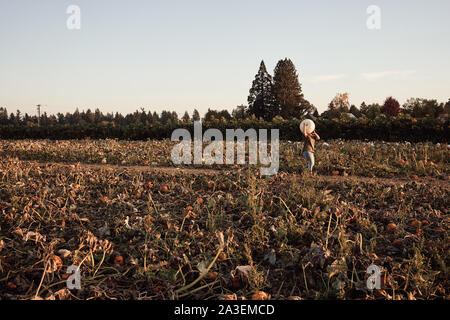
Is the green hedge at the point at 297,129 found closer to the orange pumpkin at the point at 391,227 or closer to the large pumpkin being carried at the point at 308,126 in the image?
the large pumpkin being carried at the point at 308,126

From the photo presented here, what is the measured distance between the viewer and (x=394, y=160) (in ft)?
27.4

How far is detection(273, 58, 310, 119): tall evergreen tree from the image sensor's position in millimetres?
43781

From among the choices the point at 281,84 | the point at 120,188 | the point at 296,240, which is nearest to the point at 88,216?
the point at 120,188

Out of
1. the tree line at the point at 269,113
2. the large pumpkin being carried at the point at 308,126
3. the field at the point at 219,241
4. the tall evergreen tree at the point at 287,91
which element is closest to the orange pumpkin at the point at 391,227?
the field at the point at 219,241

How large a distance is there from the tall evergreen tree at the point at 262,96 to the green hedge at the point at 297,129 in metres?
25.8

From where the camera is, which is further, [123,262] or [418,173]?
[418,173]

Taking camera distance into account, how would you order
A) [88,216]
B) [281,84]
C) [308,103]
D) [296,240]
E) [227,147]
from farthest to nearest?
[308,103] < [281,84] < [227,147] < [88,216] < [296,240]

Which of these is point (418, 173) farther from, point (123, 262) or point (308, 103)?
point (308, 103)

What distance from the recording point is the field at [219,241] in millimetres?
2729

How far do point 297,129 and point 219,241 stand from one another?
14.5 metres

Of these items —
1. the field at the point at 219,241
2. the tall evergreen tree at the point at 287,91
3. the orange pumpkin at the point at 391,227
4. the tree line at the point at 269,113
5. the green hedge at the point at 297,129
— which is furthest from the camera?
the tall evergreen tree at the point at 287,91

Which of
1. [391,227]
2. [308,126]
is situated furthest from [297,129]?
[391,227]
